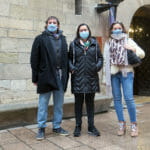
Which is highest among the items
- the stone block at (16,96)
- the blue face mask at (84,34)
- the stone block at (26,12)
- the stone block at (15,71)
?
the stone block at (26,12)

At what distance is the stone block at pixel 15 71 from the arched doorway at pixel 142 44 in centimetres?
492

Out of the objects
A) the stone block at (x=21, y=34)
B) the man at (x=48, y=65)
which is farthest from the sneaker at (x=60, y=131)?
the stone block at (x=21, y=34)

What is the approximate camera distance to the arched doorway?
26.9ft

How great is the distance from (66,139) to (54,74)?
103 centimetres

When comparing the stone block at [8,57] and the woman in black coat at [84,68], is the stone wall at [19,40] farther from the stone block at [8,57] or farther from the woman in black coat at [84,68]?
the woman in black coat at [84,68]

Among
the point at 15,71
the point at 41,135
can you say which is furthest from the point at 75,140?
A: the point at 15,71

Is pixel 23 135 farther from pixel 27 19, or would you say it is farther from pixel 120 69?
pixel 27 19

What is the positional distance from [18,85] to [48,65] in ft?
4.56

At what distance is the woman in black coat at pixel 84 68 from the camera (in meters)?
3.46

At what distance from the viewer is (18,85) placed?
452cm

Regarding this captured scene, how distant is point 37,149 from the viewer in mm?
3072

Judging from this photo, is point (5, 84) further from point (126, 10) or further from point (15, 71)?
point (126, 10)

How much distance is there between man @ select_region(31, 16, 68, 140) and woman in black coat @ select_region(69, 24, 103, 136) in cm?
17

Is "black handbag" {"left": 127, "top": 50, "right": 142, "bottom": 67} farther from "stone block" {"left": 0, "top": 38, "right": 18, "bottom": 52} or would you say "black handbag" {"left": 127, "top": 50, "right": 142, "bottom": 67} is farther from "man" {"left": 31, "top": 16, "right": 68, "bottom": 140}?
"stone block" {"left": 0, "top": 38, "right": 18, "bottom": 52}
